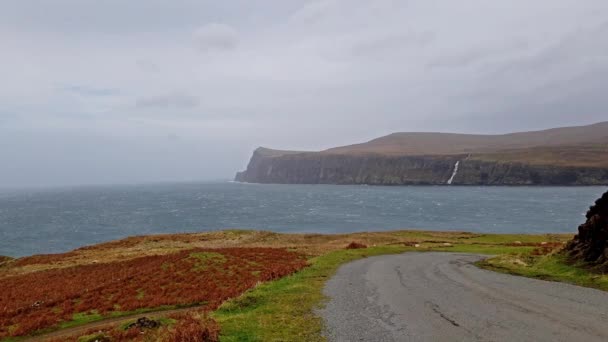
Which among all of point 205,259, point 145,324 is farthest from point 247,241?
point 145,324

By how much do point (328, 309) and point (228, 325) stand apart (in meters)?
4.28

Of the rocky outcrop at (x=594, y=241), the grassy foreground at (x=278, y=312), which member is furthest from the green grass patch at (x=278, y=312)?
the rocky outcrop at (x=594, y=241)

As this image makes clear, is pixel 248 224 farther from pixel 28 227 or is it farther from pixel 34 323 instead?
pixel 34 323

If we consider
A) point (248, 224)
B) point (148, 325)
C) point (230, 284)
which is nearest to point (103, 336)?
point (148, 325)

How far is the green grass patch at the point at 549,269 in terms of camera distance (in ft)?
65.4

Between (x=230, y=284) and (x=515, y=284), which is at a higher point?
(x=515, y=284)

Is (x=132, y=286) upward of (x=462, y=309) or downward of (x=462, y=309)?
downward

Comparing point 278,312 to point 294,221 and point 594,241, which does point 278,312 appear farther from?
point 294,221

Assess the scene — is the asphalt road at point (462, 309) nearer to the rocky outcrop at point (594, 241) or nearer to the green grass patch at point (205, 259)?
the rocky outcrop at point (594, 241)

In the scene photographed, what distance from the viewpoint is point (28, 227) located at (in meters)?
118

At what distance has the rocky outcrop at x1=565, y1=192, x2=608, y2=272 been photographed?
71.9ft

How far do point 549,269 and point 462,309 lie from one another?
39.7 feet

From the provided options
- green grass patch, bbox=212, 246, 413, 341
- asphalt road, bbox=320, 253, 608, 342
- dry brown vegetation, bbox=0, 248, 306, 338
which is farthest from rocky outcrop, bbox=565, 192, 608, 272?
dry brown vegetation, bbox=0, 248, 306, 338

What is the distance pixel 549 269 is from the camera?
24094mm
